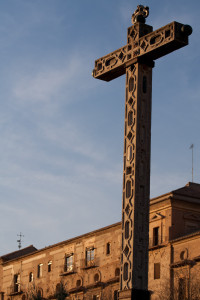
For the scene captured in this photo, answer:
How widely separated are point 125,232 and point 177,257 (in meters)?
23.4

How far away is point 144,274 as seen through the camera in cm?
2297

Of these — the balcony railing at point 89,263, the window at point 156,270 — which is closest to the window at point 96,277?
the balcony railing at point 89,263

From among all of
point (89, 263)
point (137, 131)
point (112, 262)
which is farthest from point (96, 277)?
point (137, 131)

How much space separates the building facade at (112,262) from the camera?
45.1 m

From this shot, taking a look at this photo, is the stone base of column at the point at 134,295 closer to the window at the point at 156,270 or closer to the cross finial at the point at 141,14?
the cross finial at the point at 141,14

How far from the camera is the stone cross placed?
75.2ft

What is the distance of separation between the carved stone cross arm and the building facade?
18.0 metres

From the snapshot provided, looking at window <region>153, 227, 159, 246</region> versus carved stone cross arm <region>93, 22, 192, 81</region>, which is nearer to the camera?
carved stone cross arm <region>93, 22, 192, 81</region>

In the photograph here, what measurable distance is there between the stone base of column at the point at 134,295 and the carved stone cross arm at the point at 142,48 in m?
7.48

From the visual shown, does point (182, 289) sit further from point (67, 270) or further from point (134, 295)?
point (134, 295)

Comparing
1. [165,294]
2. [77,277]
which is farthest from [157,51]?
[77,277]

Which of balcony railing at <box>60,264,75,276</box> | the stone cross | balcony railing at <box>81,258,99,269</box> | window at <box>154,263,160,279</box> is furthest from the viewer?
balcony railing at <box>60,264,75,276</box>

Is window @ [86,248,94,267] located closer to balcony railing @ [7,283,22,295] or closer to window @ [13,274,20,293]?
balcony railing @ [7,283,22,295]

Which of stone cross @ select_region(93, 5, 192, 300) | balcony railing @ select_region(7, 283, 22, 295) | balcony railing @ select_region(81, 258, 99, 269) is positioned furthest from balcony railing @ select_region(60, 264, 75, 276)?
stone cross @ select_region(93, 5, 192, 300)
